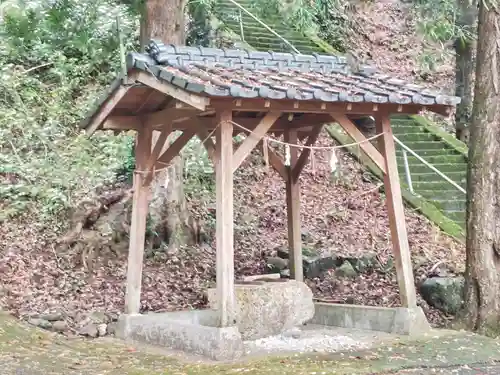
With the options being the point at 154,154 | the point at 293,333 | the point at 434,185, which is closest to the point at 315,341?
the point at 293,333

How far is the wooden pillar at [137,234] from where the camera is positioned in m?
7.84

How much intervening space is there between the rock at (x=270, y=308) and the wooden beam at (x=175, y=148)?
5.51ft

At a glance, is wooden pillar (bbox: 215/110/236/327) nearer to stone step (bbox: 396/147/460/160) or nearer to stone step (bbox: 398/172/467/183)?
stone step (bbox: 398/172/467/183)

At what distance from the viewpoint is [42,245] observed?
9.65m

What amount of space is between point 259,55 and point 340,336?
3.38 m

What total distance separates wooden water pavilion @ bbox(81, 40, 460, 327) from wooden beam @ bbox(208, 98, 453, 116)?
0.01 m

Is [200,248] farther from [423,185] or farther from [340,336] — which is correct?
[423,185]

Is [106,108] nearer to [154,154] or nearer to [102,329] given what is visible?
[154,154]

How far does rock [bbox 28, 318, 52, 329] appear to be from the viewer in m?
7.75

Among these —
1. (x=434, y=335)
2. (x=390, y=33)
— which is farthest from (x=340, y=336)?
(x=390, y=33)

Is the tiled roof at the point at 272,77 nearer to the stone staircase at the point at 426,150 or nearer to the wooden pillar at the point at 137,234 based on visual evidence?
the wooden pillar at the point at 137,234

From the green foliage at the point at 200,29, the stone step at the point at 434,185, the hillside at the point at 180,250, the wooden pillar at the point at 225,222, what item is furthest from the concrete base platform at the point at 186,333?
the green foliage at the point at 200,29

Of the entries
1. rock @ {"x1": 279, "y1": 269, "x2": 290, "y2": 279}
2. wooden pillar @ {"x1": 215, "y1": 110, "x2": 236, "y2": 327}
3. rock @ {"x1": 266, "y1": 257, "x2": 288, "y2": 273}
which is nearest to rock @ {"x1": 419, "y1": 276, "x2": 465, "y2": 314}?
rock @ {"x1": 279, "y1": 269, "x2": 290, "y2": 279}

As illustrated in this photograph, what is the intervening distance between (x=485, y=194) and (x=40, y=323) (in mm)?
5533
